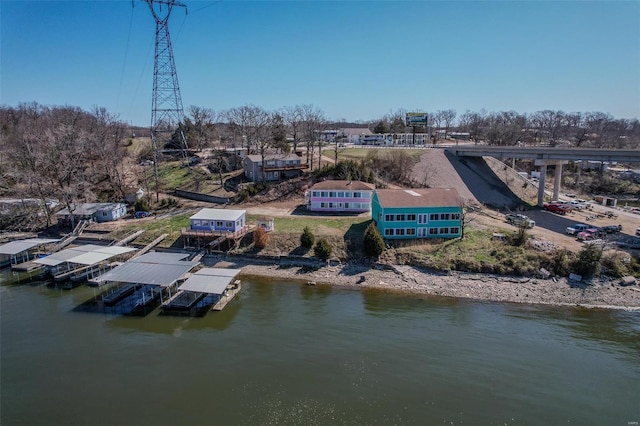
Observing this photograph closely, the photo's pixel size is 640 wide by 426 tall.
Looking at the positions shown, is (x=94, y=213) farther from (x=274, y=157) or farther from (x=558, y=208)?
(x=558, y=208)

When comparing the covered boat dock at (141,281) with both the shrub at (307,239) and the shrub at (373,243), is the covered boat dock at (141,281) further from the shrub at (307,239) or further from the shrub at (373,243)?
the shrub at (373,243)

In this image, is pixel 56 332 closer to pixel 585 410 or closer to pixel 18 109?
pixel 585 410

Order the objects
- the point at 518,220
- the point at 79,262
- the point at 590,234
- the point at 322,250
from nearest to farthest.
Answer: the point at 79,262 → the point at 322,250 → the point at 590,234 → the point at 518,220

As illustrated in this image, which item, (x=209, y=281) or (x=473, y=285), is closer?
(x=209, y=281)

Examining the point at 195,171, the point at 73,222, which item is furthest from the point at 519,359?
the point at 195,171

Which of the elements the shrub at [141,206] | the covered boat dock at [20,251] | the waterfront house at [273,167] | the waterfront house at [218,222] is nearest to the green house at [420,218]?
the waterfront house at [218,222]

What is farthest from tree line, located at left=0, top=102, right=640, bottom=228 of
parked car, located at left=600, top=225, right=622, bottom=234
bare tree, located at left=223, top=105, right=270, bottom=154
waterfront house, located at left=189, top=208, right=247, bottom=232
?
parked car, located at left=600, top=225, right=622, bottom=234

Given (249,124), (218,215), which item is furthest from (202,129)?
(218,215)
